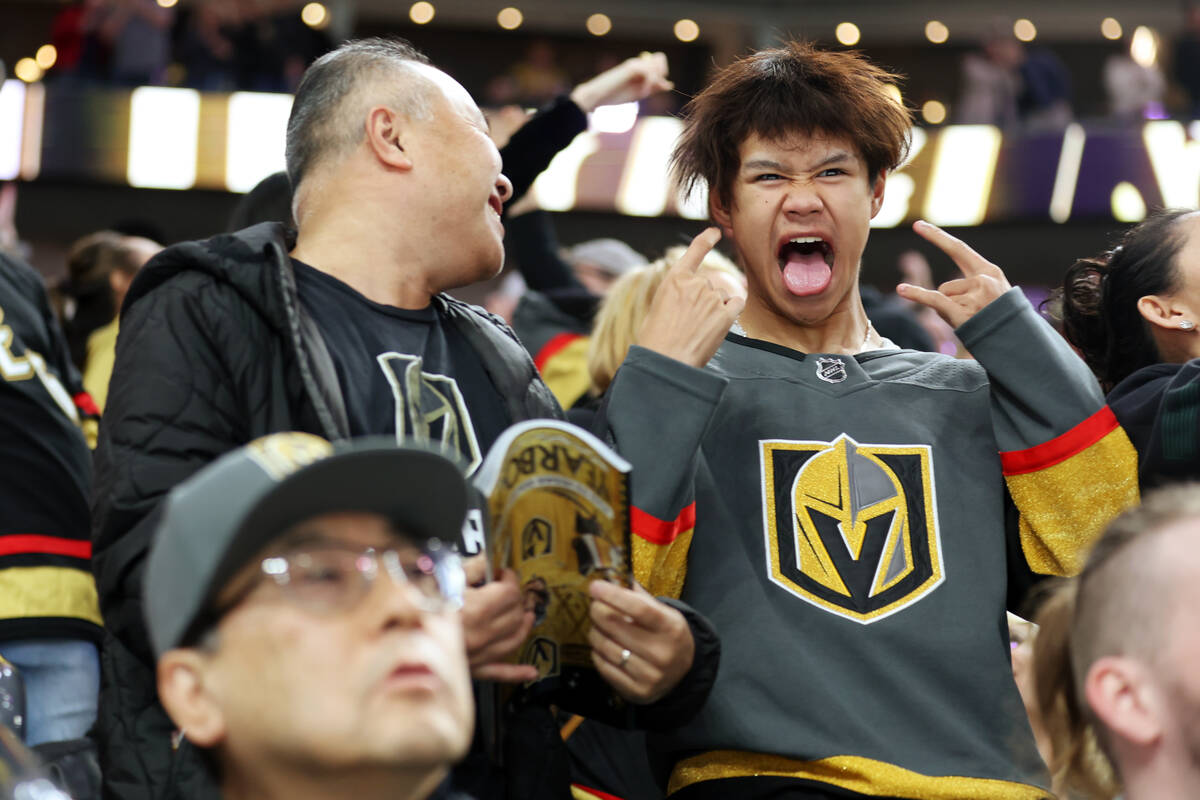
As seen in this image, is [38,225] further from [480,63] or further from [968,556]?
[968,556]

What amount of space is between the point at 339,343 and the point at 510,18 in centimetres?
1625

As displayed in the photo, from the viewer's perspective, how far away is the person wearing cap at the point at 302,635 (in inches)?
56.3

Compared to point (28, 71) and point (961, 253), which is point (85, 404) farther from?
point (28, 71)

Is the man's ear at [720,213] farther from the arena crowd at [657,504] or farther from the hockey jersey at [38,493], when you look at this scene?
the hockey jersey at [38,493]

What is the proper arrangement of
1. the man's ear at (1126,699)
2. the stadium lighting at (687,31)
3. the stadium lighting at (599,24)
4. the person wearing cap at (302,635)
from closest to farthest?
the person wearing cap at (302,635)
the man's ear at (1126,699)
the stadium lighting at (599,24)
the stadium lighting at (687,31)

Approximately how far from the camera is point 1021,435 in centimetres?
235

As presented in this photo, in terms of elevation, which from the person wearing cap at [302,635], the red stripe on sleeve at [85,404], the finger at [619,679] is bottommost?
the red stripe on sleeve at [85,404]

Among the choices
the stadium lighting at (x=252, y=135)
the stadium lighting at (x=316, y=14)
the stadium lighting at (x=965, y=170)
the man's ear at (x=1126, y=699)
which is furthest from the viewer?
the stadium lighting at (x=316, y=14)

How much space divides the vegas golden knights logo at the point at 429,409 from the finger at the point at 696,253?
1.39 ft

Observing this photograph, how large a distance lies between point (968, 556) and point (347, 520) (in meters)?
1.22

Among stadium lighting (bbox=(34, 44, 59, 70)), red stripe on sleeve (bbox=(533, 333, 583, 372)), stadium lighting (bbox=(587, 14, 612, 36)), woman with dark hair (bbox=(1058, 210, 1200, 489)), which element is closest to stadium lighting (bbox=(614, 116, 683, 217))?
stadium lighting (bbox=(587, 14, 612, 36))

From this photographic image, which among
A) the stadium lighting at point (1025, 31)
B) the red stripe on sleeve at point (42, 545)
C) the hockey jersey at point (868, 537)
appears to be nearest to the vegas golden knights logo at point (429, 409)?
the hockey jersey at point (868, 537)

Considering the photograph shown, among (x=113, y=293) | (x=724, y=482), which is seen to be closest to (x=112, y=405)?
(x=724, y=482)

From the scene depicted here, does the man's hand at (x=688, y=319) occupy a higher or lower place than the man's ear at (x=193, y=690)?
higher
